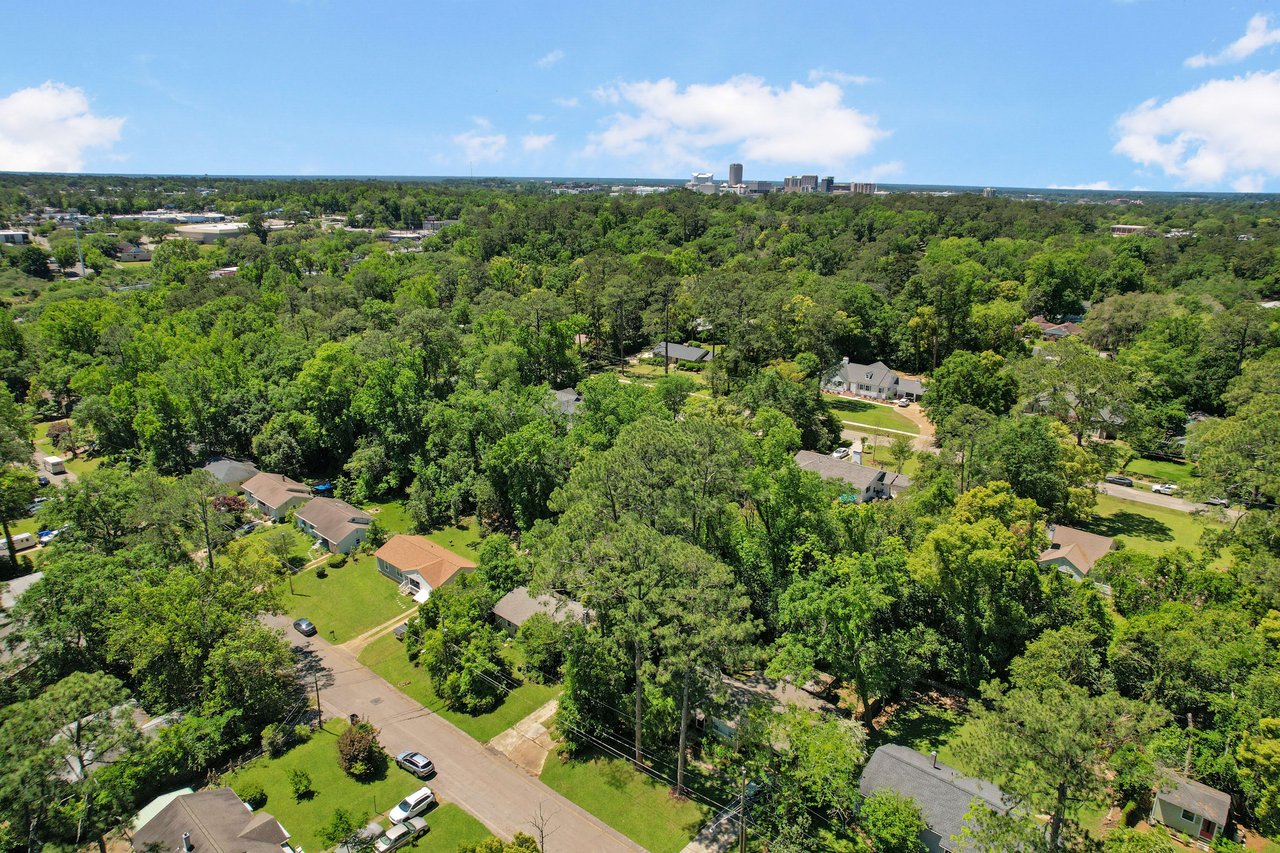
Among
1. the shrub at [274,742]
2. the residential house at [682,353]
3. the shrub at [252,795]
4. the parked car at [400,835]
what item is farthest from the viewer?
the residential house at [682,353]

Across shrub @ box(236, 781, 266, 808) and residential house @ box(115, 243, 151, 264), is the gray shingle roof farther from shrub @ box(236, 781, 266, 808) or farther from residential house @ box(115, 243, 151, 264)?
residential house @ box(115, 243, 151, 264)

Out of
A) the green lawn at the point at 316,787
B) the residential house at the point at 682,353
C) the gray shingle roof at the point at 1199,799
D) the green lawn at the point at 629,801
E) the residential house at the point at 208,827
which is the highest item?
the residential house at the point at 682,353

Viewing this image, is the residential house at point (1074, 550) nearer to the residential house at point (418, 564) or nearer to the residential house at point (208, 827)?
the residential house at point (418, 564)

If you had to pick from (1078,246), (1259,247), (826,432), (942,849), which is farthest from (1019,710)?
(1259,247)

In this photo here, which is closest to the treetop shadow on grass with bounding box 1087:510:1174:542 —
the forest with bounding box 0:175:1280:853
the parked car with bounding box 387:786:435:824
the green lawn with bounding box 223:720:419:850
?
the forest with bounding box 0:175:1280:853

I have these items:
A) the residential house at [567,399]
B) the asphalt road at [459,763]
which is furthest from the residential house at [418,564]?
the residential house at [567,399]

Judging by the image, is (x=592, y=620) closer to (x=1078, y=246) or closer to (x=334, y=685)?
(x=334, y=685)
